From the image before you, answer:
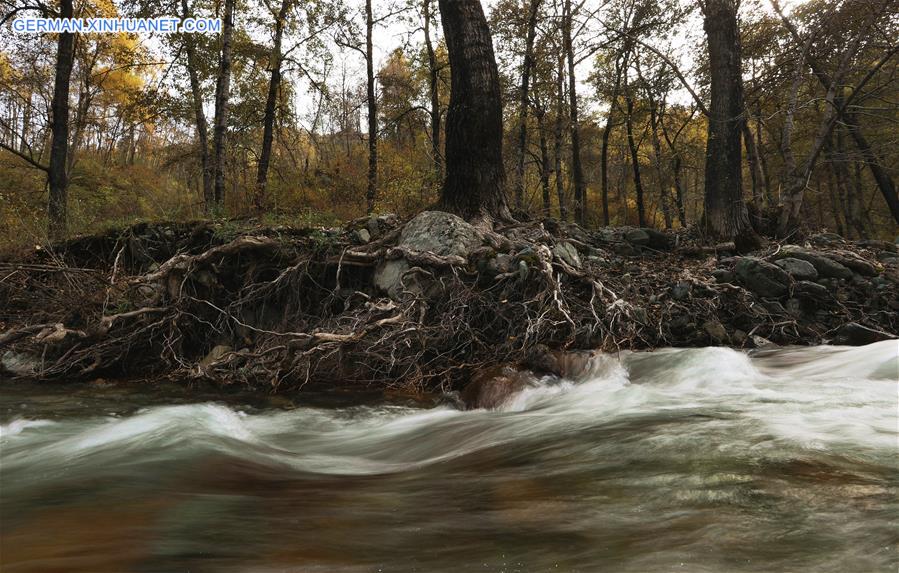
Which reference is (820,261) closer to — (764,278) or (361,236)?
(764,278)

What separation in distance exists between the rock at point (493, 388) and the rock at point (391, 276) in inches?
59.2

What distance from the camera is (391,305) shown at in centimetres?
522

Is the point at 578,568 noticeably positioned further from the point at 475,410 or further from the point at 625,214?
the point at 625,214

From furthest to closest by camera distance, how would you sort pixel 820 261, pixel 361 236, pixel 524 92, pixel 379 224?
1. pixel 524 92
2. pixel 379 224
3. pixel 361 236
4. pixel 820 261

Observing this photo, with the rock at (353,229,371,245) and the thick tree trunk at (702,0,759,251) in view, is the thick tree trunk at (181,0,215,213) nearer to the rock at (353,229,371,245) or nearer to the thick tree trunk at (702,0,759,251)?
the rock at (353,229,371,245)

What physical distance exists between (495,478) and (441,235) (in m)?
3.69

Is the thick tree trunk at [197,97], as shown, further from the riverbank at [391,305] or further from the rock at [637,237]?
the rock at [637,237]

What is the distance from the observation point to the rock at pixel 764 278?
586 centimetres

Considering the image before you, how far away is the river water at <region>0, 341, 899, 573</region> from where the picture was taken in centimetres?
160

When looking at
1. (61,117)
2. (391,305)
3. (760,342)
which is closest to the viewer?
(391,305)

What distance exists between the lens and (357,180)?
16656 mm

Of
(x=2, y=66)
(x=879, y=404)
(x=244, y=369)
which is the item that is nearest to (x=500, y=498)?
(x=879, y=404)

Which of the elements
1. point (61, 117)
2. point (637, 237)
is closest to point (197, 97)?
point (61, 117)

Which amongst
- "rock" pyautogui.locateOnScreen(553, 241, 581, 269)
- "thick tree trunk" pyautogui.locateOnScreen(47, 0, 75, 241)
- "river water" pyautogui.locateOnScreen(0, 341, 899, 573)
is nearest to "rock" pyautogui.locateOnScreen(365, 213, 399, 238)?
"rock" pyautogui.locateOnScreen(553, 241, 581, 269)
